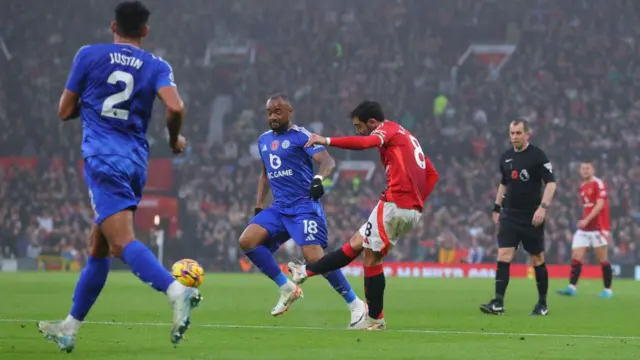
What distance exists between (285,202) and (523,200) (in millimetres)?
3799

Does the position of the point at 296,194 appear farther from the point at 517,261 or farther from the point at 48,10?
the point at 48,10

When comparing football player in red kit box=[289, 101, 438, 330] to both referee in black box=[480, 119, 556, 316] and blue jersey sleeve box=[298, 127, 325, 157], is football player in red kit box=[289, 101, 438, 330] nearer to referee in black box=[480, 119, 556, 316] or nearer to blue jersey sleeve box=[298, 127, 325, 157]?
blue jersey sleeve box=[298, 127, 325, 157]

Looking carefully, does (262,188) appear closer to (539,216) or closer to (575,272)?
(539,216)

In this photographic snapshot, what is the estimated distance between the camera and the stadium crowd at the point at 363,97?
1355 inches

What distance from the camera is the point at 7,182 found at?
36.3 m

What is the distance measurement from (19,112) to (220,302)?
2482 centimetres

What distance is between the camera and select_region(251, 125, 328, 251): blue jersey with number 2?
40.0 feet

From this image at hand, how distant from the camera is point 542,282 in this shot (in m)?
14.4

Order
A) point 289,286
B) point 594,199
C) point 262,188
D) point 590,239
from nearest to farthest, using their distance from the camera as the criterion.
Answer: point 289,286 < point 262,188 < point 594,199 < point 590,239

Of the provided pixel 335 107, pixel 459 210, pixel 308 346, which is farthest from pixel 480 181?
pixel 308 346

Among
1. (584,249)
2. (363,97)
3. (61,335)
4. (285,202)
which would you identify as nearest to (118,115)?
(61,335)

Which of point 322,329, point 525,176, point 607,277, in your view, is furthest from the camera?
point 607,277

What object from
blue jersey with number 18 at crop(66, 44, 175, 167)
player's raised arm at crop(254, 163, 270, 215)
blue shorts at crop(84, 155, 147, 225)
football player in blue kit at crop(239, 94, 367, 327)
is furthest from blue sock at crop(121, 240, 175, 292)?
player's raised arm at crop(254, 163, 270, 215)

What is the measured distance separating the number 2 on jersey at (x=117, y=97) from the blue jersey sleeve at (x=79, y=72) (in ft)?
0.60
